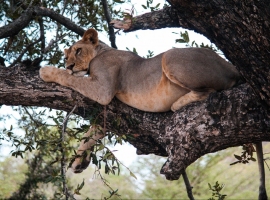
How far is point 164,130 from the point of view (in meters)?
4.51

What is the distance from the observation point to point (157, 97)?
16.0 feet

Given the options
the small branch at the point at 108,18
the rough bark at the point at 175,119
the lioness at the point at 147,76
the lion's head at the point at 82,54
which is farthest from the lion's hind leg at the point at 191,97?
the small branch at the point at 108,18

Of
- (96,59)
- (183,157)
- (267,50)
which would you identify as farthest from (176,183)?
(267,50)

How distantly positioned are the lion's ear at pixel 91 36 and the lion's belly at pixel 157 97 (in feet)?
3.42

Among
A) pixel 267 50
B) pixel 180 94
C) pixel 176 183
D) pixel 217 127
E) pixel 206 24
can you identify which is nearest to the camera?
pixel 267 50

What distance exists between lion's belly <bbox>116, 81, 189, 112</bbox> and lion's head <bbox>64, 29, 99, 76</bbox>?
792 millimetres

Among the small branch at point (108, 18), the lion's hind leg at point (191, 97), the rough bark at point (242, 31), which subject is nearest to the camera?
the rough bark at point (242, 31)

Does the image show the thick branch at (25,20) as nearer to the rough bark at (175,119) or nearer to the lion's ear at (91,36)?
the lion's ear at (91,36)

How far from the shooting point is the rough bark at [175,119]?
3.89m

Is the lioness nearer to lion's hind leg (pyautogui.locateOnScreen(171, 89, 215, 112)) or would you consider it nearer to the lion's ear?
lion's hind leg (pyautogui.locateOnScreen(171, 89, 215, 112))

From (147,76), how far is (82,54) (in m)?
0.98

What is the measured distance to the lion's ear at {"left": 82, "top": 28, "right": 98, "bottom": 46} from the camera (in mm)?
5739

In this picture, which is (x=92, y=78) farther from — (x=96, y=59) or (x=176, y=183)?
(x=176, y=183)

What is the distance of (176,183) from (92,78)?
8037 mm
